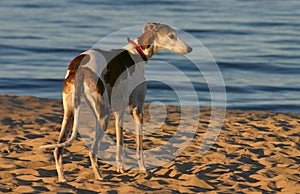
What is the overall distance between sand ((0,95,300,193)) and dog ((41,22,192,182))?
326 millimetres

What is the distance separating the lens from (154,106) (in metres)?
12.9

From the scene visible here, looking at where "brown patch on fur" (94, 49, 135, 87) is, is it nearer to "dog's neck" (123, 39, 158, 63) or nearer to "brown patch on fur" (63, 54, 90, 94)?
"dog's neck" (123, 39, 158, 63)

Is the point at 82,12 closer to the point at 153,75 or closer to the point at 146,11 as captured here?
the point at 146,11

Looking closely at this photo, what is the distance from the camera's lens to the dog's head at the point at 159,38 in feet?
26.3

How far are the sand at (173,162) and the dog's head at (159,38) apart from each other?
149 centimetres

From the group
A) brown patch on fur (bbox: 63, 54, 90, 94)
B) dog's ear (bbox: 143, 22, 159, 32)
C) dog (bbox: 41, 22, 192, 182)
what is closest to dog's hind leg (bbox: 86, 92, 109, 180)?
dog (bbox: 41, 22, 192, 182)

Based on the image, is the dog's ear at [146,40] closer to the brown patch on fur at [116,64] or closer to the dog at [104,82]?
the dog at [104,82]

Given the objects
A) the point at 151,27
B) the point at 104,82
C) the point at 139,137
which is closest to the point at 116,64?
the point at 104,82

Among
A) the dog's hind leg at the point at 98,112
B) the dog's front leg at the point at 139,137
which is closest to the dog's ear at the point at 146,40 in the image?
the dog's front leg at the point at 139,137

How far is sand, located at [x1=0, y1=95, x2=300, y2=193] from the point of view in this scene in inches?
296

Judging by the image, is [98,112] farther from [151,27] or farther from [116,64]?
[151,27]

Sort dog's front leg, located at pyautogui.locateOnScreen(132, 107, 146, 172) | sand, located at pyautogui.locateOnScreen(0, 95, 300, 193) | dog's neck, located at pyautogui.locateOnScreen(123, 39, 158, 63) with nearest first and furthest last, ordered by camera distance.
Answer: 1. sand, located at pyautogui.locateOnScreen(0, 95, 300, 193)
2. dog's neck, located at pyautogui.locateOnScreen(123, 39, 158, 63)
3. dog's front leg, located at pyautogui.locateOnScreen(132, 107, 146, 172)

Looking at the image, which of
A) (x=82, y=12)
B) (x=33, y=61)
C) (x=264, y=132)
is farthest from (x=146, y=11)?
(x=264, y=132)

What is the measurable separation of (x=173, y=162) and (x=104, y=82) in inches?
73.6
